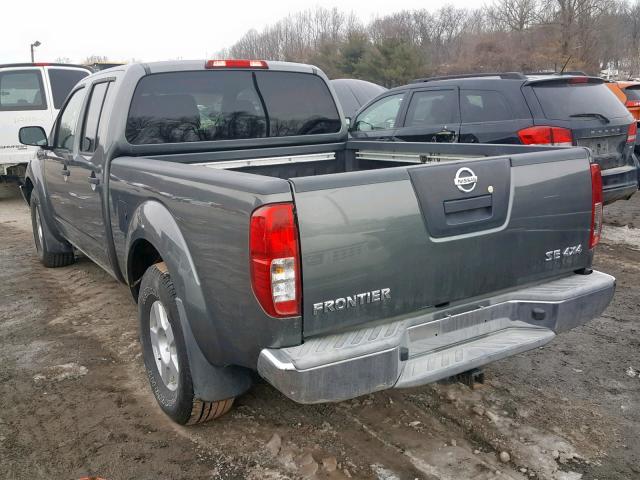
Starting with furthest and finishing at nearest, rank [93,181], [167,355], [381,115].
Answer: [381,115] → [93,181] → [167,355]

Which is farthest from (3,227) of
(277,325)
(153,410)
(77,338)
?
(277,325)

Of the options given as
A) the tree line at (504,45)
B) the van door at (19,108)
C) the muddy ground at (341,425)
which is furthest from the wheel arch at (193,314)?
the tree line at (504,45)

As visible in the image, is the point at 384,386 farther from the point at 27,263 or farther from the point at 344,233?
the point at 27,263

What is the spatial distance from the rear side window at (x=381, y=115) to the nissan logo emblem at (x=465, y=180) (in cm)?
514

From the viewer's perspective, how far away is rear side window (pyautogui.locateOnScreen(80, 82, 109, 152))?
14.2 feet

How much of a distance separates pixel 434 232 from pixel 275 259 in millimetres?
744

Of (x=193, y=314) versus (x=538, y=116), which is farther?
(x=538, y=116)

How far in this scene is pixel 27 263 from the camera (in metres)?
6.81

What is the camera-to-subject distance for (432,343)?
108 inches

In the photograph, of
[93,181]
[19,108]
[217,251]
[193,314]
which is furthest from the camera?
[19,108]

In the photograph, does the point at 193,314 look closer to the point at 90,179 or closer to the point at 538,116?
the point at 90,179

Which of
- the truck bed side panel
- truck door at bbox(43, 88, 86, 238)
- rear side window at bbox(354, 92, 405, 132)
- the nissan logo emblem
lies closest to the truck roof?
truck door at bbox(43, 88, 86, 238)

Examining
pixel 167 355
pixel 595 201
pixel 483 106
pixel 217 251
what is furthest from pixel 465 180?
pixel 483 106

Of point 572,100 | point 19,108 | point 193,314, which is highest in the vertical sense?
point 572,100
